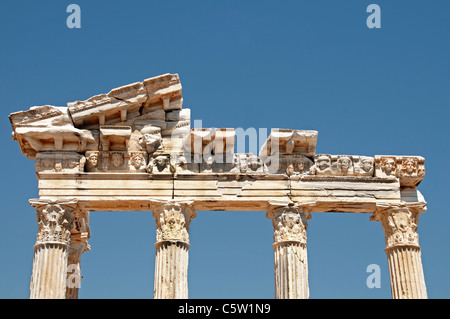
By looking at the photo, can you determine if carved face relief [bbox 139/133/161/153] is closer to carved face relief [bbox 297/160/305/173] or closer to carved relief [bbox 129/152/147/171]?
carved relief [bbox 129/152/147/171]

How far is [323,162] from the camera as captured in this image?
25.2 m

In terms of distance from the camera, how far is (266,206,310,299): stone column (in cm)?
2350

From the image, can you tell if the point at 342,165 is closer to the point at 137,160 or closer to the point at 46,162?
the point at 137,160

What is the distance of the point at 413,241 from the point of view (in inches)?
964

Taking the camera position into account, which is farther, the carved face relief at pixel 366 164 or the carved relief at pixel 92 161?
the carved face relief at pixel 366 164

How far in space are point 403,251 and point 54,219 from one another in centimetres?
1010

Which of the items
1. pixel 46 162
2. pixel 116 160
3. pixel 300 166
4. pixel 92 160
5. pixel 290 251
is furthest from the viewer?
pixel 300 166

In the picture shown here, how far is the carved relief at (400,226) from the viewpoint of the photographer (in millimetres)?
24469

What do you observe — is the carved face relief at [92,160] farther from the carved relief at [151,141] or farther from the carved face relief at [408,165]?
the carved face relief at [408,165]

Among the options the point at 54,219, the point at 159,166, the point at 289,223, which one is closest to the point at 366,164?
the point at 289,223

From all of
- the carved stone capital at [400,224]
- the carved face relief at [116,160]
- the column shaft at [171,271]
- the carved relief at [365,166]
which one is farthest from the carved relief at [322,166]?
the carved face relief at [116,160]

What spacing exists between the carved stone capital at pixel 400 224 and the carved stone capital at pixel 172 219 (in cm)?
574

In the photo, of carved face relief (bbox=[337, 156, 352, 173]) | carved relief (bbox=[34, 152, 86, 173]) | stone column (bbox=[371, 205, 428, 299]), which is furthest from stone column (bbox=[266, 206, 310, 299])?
carved relief (bbox=[34, 152, 86, 173])

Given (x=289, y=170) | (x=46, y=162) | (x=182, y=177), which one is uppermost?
(x=46, y=162)
